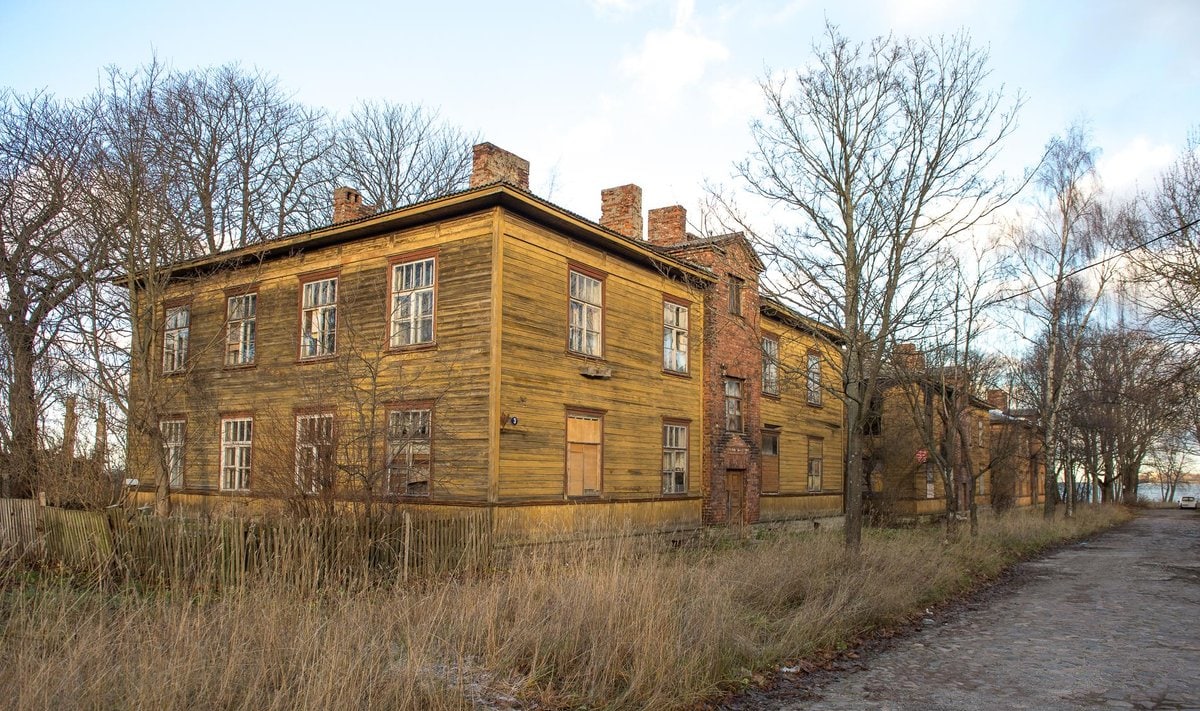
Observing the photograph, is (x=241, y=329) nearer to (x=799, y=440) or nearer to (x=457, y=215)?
(x=457, y=215)

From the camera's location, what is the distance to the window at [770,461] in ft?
83.5

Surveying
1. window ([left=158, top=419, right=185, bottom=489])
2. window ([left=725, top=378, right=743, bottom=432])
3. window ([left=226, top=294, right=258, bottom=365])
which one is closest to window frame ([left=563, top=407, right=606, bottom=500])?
window ([left=725, top=378, right=743, bottom=432])

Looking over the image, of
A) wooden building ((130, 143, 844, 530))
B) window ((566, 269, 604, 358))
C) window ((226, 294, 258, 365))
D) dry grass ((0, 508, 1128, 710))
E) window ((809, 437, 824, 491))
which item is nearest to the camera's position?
dry grass ((0, 508, 1128, 710))

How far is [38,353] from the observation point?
17.5 meters

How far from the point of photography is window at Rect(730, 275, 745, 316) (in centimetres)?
2303

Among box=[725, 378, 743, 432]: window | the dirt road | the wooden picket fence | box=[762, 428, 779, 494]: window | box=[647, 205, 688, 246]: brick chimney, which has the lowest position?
the dirt road

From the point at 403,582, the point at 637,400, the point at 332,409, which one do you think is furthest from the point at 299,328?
the point at 403,582

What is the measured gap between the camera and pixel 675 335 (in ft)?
69.5

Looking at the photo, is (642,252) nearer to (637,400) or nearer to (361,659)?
(637,400)

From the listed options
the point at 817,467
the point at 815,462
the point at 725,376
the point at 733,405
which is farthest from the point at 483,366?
the point at 817,467

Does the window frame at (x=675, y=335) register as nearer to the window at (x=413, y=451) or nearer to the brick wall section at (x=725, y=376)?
A: the brick wall section at (x=725, y=376)

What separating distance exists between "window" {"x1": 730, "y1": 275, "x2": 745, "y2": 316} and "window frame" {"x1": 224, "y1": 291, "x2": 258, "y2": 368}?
12547 millimetres

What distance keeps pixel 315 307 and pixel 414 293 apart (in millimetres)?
3369

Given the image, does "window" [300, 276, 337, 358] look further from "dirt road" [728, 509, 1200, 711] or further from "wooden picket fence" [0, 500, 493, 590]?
"dirt road" [728, 509, 1200, 711]
